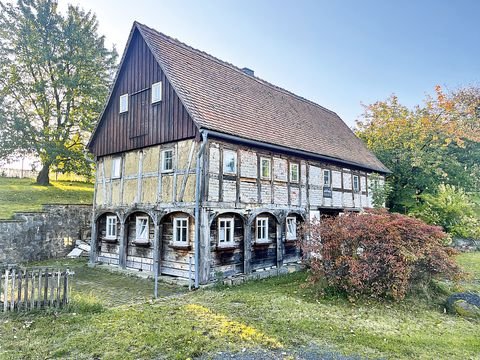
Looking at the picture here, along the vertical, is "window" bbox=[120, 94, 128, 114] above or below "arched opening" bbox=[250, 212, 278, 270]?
above

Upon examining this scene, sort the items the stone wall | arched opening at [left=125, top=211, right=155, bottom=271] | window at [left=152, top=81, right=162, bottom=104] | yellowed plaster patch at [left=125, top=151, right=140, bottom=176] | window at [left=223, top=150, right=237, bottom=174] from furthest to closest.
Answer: the stone wall, yellowed plaster patch at [left=125, top=151, right=140, bottom=176], arched opening at [left=125, top=211, right=155, bottom=271], window at [left=152, top=81, right=162, bottom=104], window at [left=223, top=150, right=237, bottom=174]

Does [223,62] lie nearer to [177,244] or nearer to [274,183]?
[274,183]

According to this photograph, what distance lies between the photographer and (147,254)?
13.2m

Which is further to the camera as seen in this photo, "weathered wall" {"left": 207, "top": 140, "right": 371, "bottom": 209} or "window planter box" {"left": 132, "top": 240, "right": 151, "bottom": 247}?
"window planter box" {"left": 132, "top": 240, "right": 151, "bottom": 247}

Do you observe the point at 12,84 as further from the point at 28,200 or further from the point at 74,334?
the point at 74,334

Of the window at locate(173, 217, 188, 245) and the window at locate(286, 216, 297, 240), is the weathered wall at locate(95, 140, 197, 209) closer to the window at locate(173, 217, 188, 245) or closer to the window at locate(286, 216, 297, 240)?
the window at locate(173, 217, 188, 245)

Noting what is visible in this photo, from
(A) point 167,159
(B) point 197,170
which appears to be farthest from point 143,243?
(B) point 197,170

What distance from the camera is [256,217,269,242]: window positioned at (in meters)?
13.4

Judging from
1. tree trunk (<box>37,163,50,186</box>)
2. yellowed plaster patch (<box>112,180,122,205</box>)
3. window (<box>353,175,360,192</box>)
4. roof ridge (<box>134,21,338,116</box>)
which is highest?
roof ridge (<box>134,21,338,116</box>)

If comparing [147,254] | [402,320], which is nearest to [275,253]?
[147,254]

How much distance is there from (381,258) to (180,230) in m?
6.96

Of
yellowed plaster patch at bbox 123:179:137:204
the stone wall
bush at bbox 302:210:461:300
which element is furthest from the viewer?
the stone wall

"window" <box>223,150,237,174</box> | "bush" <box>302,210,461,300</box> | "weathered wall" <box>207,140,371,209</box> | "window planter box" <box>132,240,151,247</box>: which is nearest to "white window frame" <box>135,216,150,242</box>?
"window planter box" <box>132,240,151,247</box>

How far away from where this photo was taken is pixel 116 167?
15.2 m
